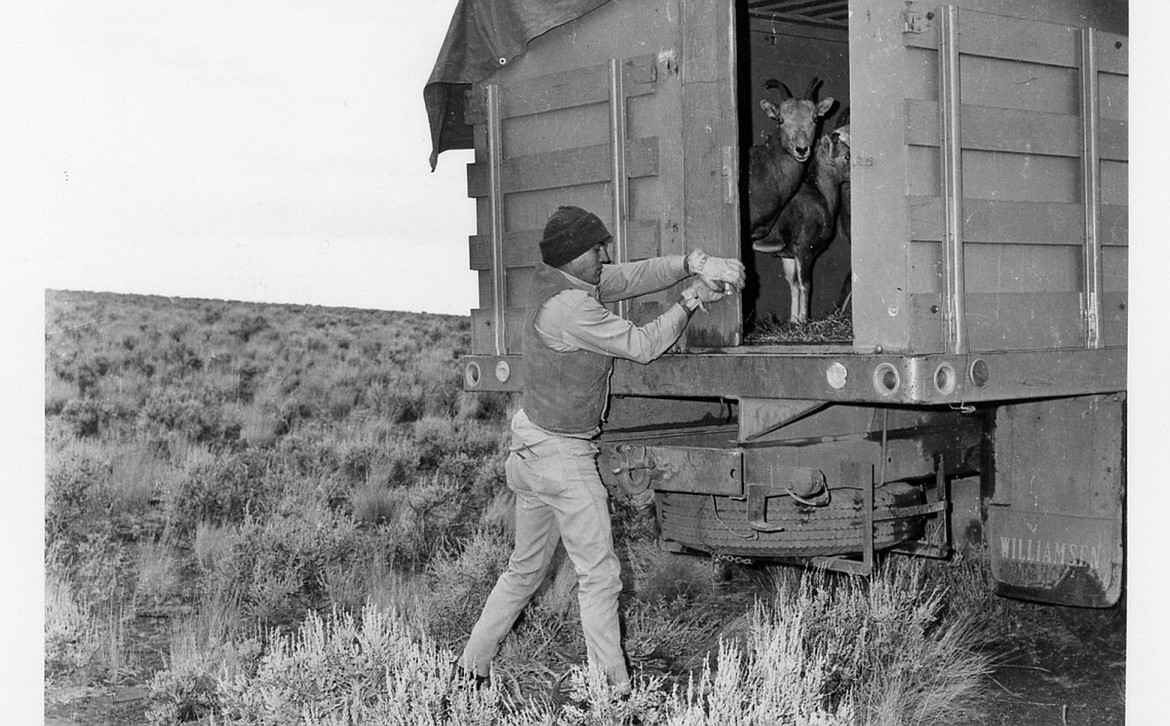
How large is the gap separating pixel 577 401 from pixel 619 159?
3.82ft

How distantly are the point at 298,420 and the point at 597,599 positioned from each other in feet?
39.0

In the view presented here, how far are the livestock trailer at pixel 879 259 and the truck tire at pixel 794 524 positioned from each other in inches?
0.4

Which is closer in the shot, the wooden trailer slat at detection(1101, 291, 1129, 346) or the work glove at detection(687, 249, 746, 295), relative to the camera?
the work glove at detection(687, 249, 746, 295)

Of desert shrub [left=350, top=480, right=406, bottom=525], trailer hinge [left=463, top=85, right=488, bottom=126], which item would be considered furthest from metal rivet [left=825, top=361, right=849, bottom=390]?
desert shrub [left=350, top=480, right=406, bottom=525]

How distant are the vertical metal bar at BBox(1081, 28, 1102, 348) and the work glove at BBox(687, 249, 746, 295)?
1.49m

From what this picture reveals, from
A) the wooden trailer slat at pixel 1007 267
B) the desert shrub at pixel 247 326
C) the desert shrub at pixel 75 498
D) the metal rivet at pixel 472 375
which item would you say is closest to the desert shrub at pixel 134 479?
the desert shrub at pixel 75 498

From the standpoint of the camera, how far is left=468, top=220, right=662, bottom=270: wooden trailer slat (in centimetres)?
629

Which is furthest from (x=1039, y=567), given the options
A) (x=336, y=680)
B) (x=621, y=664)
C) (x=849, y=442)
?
(x=336, y=680)

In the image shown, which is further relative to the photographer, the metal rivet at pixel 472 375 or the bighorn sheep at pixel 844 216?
the bighorn sheep at pixel 844 216

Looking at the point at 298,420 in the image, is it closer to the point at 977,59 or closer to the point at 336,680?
the point at 336,680

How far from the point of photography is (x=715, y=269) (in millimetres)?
5879

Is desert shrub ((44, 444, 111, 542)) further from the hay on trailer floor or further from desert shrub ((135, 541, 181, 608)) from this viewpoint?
the hay on trailer floor

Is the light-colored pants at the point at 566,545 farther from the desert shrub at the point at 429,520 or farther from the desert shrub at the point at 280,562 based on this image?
the desert shrub at the point at 429,520

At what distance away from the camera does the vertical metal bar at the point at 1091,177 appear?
6000mm
